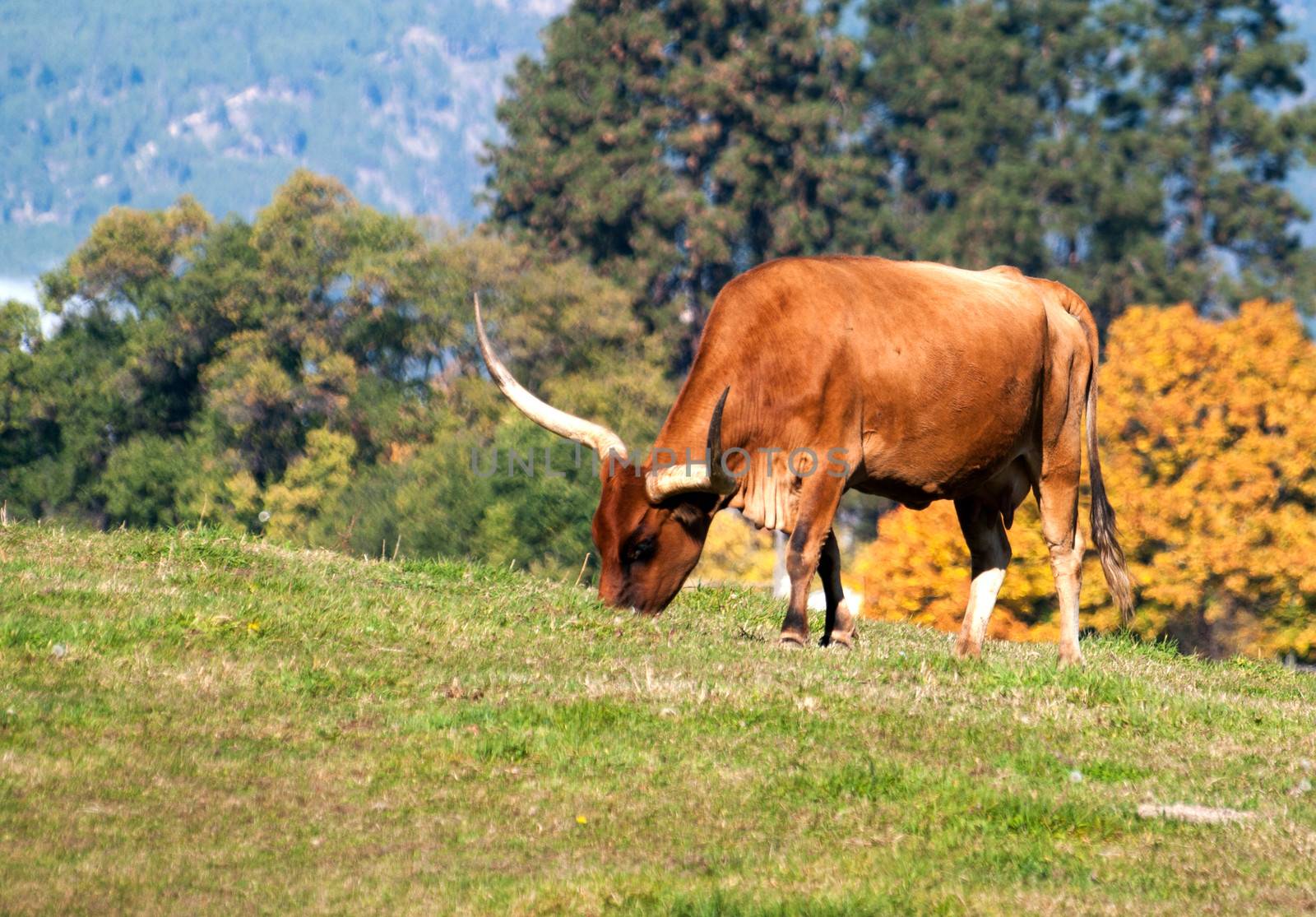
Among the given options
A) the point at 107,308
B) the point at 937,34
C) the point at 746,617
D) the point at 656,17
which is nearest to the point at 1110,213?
the point at 937,34

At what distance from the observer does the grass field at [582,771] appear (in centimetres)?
666

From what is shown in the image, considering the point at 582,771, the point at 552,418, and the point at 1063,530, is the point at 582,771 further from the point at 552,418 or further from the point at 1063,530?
the point at 1063,530

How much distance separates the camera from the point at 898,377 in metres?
11.5

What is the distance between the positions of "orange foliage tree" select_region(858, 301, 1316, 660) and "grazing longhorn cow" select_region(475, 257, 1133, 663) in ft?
93.9

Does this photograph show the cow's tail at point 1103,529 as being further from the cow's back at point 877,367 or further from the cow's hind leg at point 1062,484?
the cow's back at point 877,367

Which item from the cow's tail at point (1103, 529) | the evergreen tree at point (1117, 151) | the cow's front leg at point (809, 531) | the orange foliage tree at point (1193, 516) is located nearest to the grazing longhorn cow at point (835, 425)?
the cow's front leg at point (809, 531)

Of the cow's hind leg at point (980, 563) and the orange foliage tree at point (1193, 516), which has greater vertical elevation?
the orange foliage tree at point (1193, 516)

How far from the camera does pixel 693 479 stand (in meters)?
11.3

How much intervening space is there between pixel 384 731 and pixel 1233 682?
7.20m

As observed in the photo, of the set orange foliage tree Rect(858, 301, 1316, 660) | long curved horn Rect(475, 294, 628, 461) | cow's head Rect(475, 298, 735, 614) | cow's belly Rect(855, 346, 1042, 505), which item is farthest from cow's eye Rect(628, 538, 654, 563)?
orange foliage tree Rect(858, 301, 1316, 660)

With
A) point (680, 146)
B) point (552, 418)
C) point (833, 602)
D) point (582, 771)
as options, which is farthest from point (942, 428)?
point (680, 146)

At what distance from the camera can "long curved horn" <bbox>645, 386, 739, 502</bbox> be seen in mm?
11102

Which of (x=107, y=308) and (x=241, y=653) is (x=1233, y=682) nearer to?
(x=241, y=653)

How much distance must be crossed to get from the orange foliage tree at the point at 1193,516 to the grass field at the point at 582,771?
3061 cm
